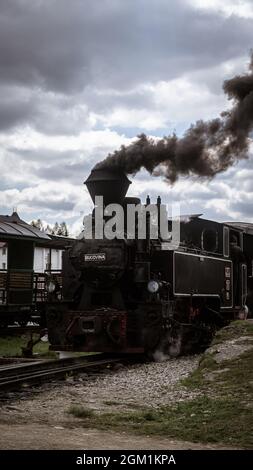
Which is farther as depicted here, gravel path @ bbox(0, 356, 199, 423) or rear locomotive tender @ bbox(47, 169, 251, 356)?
rear locomotive tender @ bbox(47, 169, 251, 356)

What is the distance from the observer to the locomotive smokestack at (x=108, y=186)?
493 inches

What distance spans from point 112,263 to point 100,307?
1.00m

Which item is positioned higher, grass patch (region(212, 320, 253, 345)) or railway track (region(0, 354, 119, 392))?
grass patch (region(212, 320, 253, 345))

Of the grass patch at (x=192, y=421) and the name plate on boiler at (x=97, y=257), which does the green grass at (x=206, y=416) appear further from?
the name plate on boiler at (x=97, y=257)

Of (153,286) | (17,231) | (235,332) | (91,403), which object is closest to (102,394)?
(91,403)

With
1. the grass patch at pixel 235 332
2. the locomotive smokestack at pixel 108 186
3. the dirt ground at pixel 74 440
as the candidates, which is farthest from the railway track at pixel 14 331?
the dirt ground at pixel 74 440

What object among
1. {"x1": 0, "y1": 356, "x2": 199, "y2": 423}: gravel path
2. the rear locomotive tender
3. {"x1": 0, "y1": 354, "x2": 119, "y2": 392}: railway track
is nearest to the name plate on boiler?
the rear locomotive tender

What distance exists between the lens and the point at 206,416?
6602 mm

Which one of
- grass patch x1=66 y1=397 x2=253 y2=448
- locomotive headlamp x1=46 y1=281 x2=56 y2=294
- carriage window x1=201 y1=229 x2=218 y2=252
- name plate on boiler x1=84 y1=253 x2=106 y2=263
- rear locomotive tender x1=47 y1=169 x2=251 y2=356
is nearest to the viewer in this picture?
grass patch x1=66 y1=397 x2=253 y2=448

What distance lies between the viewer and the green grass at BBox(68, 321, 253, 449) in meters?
5.89

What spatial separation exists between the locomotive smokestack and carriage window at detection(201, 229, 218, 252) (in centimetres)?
322

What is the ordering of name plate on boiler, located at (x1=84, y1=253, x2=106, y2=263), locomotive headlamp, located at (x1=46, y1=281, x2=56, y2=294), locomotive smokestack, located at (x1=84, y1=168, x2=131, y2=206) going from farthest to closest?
locomotive headlamp, located at (x1=46, y1=281, x2=56, y2=294), locomotive smokestack, located at (x1=84, y1=168, x2=131, y2=206), name plate on boiler, located at (x1=84, y1=253, x2=106, y2=263)

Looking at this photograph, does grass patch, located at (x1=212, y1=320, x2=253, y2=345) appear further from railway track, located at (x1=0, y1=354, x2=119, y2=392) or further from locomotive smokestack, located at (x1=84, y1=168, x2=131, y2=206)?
locomotive smokestack, located at (x1=84, y1=168, x2=131, y2=206)

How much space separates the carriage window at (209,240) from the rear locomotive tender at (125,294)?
4.45 feet
